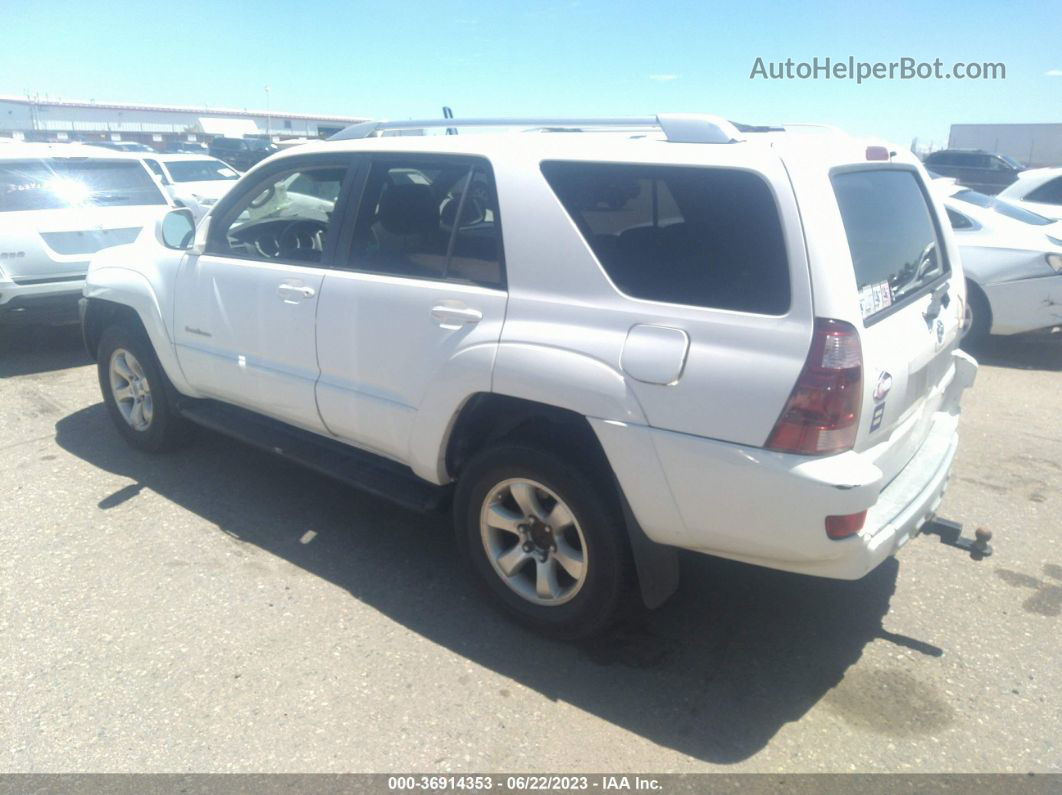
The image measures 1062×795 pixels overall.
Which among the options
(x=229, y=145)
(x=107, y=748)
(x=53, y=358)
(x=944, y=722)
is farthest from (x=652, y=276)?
(x=229, y=145)

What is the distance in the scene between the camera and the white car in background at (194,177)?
44.7ft

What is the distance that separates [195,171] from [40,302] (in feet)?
31.9

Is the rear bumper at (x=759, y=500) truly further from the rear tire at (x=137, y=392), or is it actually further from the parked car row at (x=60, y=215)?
the parked car row at (x=60, y=215)

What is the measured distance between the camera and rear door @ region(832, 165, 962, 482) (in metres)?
2.67

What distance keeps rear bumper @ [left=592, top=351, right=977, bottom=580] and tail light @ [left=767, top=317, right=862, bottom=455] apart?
0.06 metres

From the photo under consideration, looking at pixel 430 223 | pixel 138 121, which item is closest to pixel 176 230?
pixel 430 223

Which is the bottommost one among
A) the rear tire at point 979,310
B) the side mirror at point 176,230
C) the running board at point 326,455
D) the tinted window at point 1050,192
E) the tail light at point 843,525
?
the rear tire at point 979,310

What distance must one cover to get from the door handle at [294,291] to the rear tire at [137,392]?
1.35 m

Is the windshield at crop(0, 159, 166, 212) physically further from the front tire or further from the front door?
the front tire

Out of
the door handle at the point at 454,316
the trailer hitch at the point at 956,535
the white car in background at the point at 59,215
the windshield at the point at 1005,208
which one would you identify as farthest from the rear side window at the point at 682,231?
the windshield at the point at 1005,208

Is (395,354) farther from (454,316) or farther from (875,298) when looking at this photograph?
(875,298)

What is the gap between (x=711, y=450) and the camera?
2.65 m

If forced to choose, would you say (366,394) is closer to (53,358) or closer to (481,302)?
(481,302)

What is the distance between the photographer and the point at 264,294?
13.1ft
